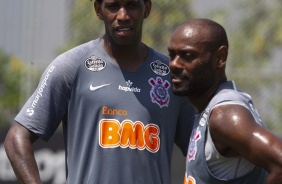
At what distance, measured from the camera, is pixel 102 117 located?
15.9 feet

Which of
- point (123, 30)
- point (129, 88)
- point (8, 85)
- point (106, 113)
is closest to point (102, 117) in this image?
point (106, 113)

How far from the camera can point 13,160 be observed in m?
4.85

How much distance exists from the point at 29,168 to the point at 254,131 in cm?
138

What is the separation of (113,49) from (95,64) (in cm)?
14

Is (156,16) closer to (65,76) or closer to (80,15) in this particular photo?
(80,15)

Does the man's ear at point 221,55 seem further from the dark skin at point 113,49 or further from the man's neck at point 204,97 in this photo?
the dark skin at point 113,49

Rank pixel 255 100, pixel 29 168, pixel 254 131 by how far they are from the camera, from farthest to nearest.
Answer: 1. pixel 255 100
2. pixel 29 168
3. pixel 254 131

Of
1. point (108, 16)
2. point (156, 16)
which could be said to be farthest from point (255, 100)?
point (108, 16)

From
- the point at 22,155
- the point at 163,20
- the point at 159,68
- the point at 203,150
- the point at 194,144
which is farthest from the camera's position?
the point at 163,20

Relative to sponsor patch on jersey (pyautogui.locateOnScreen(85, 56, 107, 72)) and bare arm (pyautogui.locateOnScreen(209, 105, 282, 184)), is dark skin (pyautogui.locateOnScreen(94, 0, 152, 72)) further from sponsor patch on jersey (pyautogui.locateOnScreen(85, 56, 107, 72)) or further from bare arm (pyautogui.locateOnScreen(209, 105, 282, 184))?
bare arm (pyautogui.locateOnScreen(209, 105, 282, 184))

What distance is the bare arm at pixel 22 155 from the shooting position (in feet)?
15.8

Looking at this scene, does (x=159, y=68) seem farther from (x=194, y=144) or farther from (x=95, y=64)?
(x=194, y=144)

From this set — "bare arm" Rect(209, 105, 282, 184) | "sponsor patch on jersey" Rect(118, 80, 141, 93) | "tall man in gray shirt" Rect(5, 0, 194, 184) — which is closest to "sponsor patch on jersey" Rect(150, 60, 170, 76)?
"tall man in gray shirt" Rect(5, 0, 194, 184)

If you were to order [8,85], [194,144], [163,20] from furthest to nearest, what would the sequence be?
[8,85]
[163,20]
[194,144]
